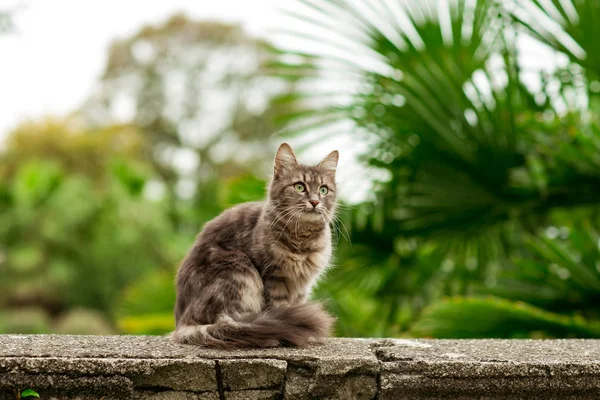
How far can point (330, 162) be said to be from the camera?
8.40ft

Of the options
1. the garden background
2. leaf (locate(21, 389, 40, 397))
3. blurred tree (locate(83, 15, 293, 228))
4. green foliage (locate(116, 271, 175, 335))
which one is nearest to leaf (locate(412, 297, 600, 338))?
the garden background

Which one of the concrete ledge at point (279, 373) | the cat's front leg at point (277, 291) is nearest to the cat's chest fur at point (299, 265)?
the cat's front leg at point (277, 291)

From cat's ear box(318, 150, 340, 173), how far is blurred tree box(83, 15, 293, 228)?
52.0 ft

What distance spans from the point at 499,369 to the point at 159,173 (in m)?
17.8

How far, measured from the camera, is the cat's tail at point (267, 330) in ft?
6.49

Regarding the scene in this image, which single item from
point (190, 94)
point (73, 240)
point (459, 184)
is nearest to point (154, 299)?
point (459, 184)

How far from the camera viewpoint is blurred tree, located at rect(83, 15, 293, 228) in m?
18.8

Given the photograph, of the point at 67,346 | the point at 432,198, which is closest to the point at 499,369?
the point at 67,346

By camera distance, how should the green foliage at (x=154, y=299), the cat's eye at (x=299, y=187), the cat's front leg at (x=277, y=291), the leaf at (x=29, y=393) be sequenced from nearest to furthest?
the leaf at (x=29, y=393)
the cat's front leg at (x=277, y=291)
the cat's eye at (x=299, y=187)
the green foliage at (x=154, y=299)

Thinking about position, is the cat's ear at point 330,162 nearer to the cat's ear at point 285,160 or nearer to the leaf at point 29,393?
the cat's ear at point 285,160

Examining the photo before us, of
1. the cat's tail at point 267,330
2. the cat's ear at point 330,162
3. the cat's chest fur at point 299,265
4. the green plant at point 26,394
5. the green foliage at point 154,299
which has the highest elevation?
the cat's ear at point 330,162

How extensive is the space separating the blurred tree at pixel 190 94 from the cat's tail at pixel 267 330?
53.5ft

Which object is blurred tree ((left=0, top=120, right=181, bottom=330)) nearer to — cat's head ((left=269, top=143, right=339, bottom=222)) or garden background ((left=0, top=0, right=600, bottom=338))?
garden background ((left=0, top=0, right=600, bottom=338))

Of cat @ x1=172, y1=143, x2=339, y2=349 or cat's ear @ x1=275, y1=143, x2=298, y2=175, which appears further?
cat's ear @ x1=275, y1=143, x2=298, y2=175
